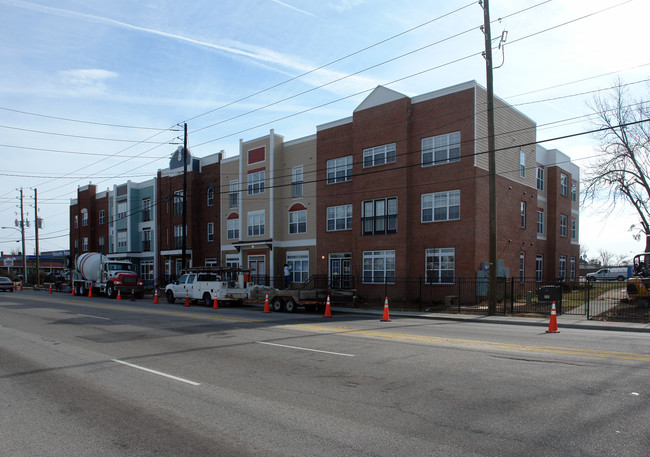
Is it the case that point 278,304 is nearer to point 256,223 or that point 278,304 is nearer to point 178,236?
point 256,223

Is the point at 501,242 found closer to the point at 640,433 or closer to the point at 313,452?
the point at 640,433

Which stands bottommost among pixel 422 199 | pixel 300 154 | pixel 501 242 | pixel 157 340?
pixel 157 340

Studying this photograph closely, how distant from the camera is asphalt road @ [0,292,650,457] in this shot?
17.1 feet

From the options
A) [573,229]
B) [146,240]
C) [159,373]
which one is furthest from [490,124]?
[146,240]

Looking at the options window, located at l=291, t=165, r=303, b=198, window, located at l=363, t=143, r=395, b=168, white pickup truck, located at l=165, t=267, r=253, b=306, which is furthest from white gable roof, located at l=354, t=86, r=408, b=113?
white pickup truck, located at l=165, t=267, r=253, b=306

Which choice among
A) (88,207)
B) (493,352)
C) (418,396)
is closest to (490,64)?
(493,352)

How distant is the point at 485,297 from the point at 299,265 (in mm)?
14171

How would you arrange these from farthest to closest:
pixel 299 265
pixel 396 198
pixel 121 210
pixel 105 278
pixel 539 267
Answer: pixel 121 210 → pixel 105 278 → pixel 299 265 → pixel 539 267 → pixel 396 198

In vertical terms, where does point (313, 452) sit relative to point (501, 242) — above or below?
below

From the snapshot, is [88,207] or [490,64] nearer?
[490,64]

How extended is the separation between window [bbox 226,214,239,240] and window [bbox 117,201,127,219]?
62.9 ft

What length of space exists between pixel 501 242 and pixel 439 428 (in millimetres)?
24217

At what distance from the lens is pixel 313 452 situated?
4.93m

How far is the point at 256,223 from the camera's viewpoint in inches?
1479
